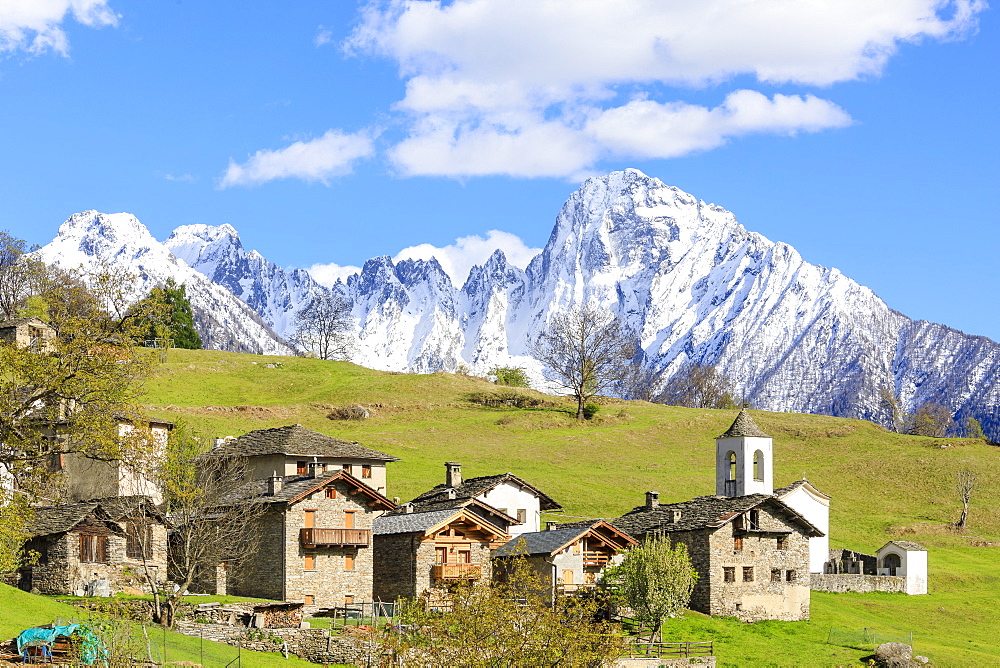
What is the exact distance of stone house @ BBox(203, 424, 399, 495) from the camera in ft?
253

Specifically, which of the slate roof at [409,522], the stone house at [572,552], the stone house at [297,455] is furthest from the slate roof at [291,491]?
the stone house at [572,552]

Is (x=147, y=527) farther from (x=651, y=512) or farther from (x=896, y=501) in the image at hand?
(x=896, y=501)

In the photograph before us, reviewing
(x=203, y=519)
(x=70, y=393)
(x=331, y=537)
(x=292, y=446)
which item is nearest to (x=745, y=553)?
(x=331, y=537)

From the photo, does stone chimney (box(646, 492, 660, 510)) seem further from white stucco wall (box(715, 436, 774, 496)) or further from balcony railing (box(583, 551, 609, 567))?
balcony railing (box(583, 551, 609, 567))

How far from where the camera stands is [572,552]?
68.6 m

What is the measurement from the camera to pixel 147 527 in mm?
62969

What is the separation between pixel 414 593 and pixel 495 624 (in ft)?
98.9

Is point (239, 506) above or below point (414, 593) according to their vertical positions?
above

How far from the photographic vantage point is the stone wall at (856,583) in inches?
3270

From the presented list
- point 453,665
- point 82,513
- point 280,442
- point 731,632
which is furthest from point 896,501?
point 453,665

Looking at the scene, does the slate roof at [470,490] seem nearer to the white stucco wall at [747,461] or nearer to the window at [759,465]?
the white stucco wall at [747,461]

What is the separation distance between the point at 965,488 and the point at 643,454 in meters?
30.7

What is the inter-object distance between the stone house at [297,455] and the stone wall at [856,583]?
101 ft

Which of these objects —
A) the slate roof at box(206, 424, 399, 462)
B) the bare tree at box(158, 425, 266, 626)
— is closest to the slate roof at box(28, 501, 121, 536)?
the bare tree at box(158, 425, 266, 626)
